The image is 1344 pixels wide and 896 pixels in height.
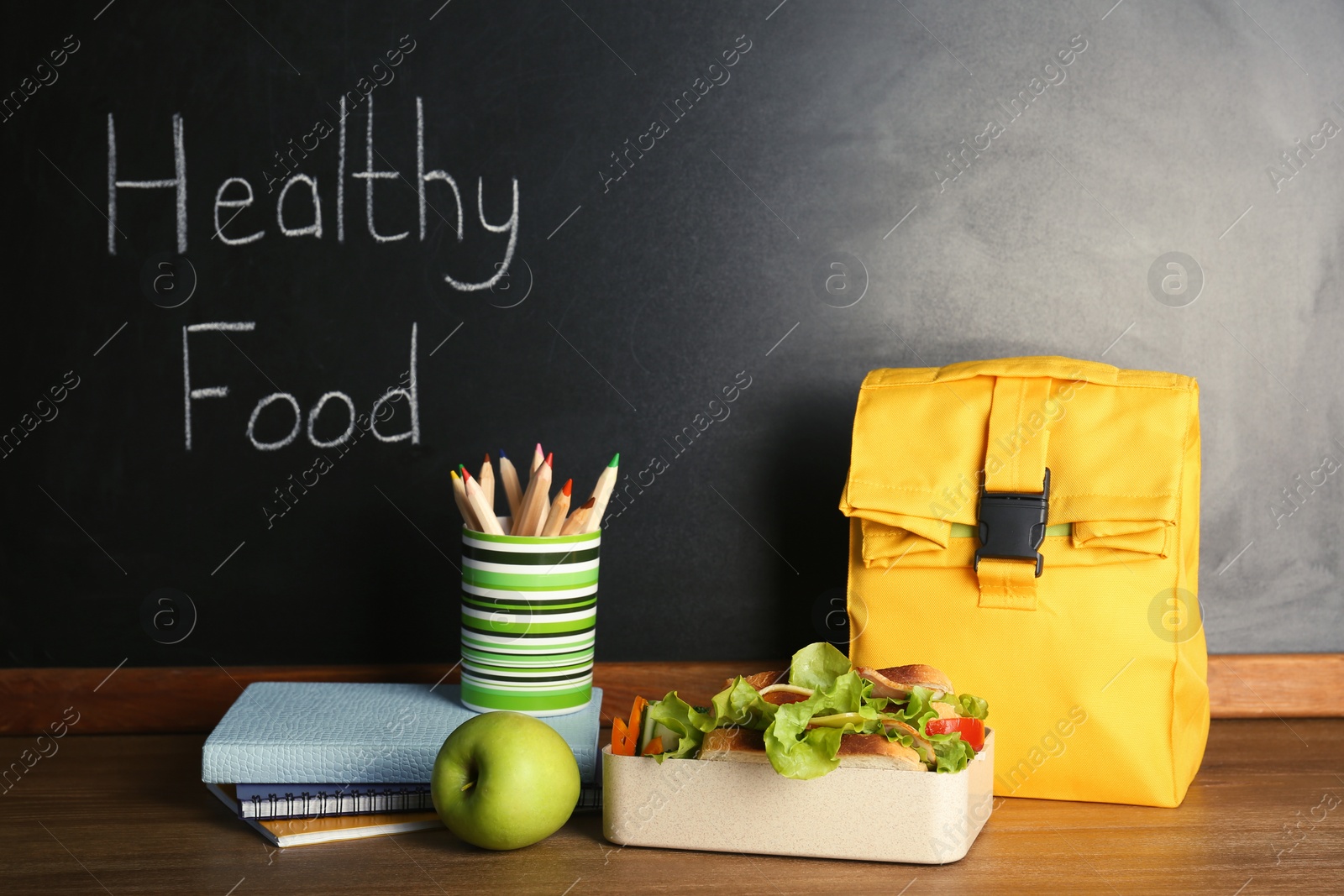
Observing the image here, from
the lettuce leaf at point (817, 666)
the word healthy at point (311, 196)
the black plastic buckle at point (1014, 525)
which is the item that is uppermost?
the word healthy at point (311, 196)

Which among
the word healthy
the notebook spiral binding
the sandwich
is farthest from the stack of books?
the word healthy

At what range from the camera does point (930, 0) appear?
1254 mm

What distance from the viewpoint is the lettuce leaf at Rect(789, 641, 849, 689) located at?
91 cm

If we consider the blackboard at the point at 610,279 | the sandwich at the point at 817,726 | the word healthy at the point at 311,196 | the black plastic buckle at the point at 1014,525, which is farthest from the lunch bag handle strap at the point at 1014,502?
the word healthy at the point at 311,196

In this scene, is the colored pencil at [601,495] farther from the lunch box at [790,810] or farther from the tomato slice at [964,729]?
the tomato slice at [964,729]

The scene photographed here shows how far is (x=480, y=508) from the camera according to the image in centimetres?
101

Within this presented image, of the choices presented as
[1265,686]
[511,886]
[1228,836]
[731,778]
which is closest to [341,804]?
[511,886]

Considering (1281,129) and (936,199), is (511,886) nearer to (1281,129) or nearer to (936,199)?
(936,199)

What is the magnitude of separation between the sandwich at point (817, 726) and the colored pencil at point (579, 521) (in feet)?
0.64

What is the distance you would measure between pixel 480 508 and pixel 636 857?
351 millimetres

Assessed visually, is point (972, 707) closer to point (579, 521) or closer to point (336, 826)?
point (579, 521)

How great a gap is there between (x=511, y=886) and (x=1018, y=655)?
51cm

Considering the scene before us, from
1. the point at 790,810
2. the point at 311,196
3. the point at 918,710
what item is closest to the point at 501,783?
the point at 790,810

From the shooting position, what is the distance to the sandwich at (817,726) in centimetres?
82
